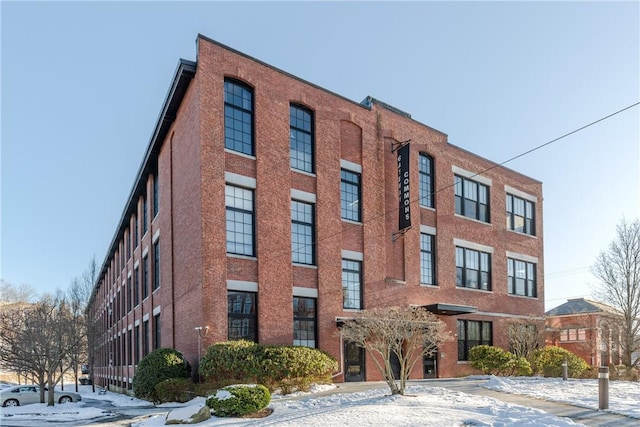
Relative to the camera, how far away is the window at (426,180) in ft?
88.2

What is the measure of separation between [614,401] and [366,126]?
48.1ft

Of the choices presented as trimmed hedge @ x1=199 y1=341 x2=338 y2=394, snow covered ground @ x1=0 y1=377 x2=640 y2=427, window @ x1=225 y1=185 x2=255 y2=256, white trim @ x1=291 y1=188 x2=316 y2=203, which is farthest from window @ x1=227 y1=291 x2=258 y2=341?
white trim @ x1=291 y1=188 x2=316 y2=203

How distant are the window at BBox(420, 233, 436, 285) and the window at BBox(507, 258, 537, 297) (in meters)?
7.17

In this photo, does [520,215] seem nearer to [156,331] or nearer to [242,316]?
[242,316]

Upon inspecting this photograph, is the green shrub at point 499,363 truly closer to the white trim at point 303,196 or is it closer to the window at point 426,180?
the window at point 426,180

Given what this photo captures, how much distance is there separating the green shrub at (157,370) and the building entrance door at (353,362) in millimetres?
6433

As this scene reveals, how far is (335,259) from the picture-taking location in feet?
72.7

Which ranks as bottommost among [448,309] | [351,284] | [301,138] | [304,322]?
[304,322]

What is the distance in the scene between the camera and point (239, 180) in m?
19.8

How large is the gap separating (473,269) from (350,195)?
963cm

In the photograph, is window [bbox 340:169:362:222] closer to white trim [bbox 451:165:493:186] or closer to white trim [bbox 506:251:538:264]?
white trim [bbox 451:165:493:186]

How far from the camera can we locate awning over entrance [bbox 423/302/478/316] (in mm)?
24281

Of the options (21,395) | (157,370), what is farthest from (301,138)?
(21,395)

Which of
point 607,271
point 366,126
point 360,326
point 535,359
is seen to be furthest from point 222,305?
point 607,271
